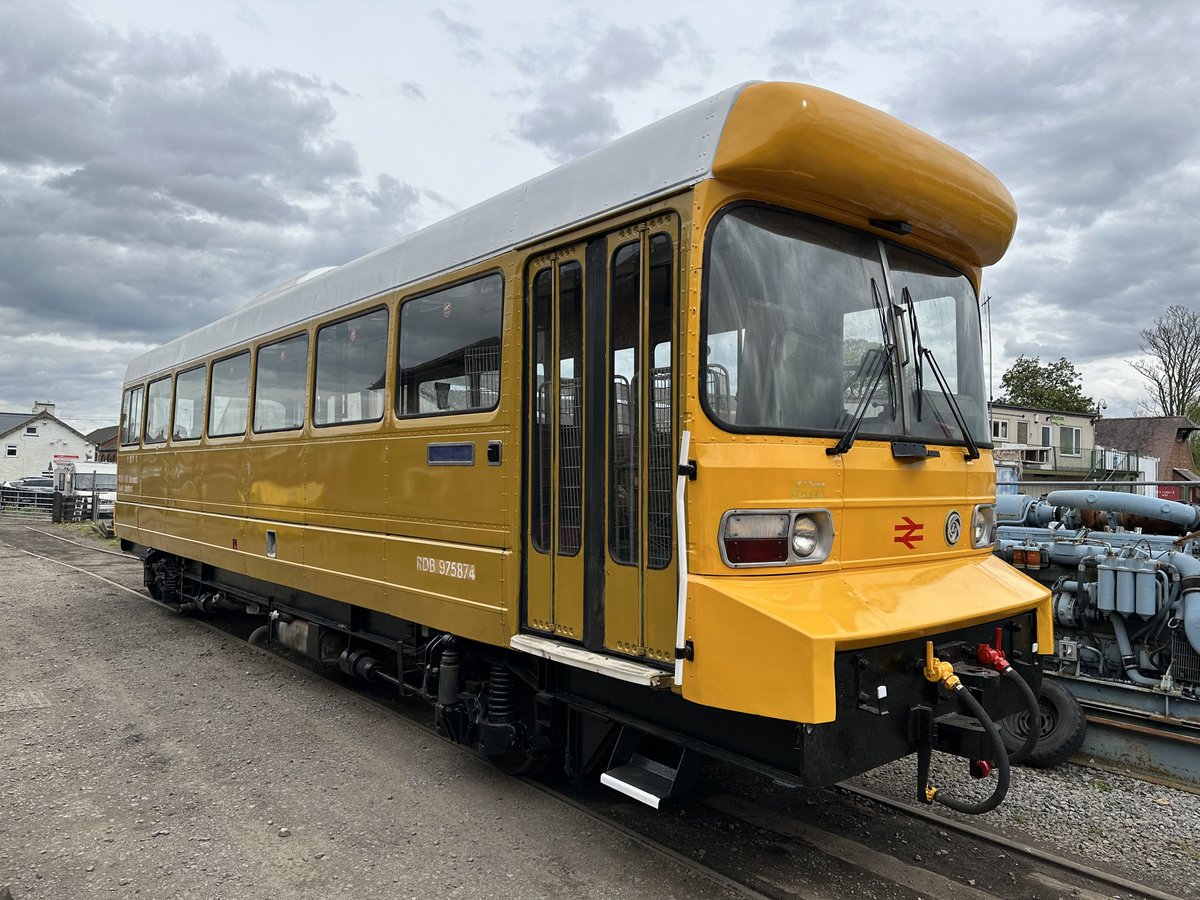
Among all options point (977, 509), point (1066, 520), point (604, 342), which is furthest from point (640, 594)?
point (1066, 520)

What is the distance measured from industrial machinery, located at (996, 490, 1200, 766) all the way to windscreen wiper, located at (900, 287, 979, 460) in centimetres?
234

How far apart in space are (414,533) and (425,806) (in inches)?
60.8

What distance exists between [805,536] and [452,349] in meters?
2.41

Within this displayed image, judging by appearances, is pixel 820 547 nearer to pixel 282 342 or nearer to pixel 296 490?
pixel 296 490

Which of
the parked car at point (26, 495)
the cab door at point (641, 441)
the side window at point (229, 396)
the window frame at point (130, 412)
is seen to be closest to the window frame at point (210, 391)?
the side window at point (229, 396)

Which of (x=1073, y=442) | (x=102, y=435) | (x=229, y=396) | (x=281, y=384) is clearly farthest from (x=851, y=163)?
(x=102, y=435)

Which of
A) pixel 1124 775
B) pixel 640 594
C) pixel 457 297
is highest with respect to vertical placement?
pixel 457 297

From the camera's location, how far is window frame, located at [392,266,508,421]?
4438 mm

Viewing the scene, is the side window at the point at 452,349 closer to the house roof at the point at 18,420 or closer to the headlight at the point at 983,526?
the headlight at the point at 983,526

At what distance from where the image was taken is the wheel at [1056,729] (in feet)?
18.4

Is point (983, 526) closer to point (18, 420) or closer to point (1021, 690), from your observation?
point (1021, 690)

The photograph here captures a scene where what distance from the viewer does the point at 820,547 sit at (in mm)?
3451

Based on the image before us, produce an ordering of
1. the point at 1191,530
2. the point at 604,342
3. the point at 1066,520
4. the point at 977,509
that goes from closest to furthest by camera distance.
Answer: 1. the point at 604,342
2. the point at 977,509
3. the point at 1191,530
4. the point at 1066,520

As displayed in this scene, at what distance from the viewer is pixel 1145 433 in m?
42.8
